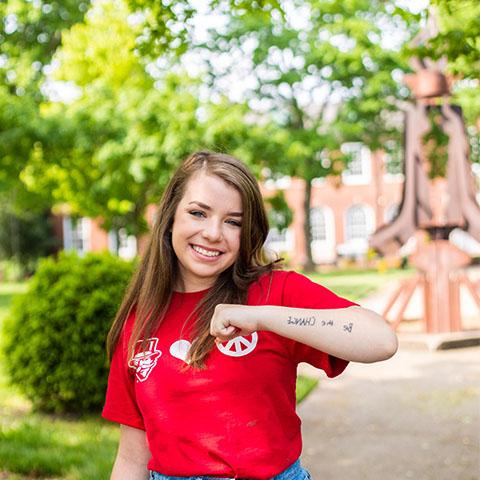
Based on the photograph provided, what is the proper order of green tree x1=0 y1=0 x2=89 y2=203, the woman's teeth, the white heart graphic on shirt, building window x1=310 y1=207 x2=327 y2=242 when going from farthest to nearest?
building window x1=310 y1=207 x2=327 y2=242 → green tree x1=0 y1=0 x2=89 y2=203 → the woman's teeth → the white heart graphic on shirt

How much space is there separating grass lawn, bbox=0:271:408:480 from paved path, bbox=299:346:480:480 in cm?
137

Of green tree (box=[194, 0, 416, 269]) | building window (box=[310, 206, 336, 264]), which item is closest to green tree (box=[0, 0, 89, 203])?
green tree (box=[194, 0, 416, 269])

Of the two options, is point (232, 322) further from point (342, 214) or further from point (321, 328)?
point (342, 214)

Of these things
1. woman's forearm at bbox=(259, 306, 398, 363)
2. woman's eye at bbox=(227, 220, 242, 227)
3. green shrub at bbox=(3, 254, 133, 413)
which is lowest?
green shrub at bbox=(3, 254, 133, 413)

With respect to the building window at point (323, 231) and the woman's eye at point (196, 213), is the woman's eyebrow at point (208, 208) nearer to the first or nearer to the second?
the woman's eye at point (196, 213)

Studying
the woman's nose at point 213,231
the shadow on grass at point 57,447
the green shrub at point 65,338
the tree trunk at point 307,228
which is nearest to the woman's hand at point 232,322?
the woman's nose at point 213,231

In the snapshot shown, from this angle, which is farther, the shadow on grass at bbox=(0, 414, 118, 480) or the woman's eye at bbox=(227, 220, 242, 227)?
the shadow on grass at bbox=(0, 414, 118, 480)

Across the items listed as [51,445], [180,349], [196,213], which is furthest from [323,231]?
[180,349]

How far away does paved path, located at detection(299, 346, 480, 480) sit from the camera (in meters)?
4.43

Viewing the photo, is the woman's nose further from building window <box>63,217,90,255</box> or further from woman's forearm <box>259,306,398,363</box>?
building window <box>63,217,90,255</box>

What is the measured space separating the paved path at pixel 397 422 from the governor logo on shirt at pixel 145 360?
8.75 ft

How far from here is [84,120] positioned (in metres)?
18.5

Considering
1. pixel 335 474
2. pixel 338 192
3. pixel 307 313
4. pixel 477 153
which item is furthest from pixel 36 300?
pixel 338 192

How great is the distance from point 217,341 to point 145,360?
0.86ft
